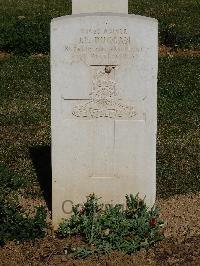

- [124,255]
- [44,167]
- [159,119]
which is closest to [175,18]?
[159,119]

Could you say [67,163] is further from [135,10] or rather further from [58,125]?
[135,10]

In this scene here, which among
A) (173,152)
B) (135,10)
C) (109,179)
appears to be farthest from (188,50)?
(109,179)

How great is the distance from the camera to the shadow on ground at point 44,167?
24.6 ft

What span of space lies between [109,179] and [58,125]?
0.71 metres

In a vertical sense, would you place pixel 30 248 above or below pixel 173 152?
below

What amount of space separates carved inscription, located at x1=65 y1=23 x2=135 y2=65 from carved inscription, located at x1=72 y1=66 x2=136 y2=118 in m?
0.11

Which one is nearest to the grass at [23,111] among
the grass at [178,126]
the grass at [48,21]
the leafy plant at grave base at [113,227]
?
the grass at [48,21]

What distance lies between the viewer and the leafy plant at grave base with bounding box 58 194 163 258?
600 centimetres

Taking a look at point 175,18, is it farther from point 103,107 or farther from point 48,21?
point 103,107

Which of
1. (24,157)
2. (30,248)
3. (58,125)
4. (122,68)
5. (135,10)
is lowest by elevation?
(30,248)

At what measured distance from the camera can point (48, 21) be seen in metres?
15.9

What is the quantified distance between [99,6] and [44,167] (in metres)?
2.79

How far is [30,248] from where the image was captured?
20.2ft

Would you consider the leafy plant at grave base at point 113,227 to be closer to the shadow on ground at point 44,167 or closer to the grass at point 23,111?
the shadow on ground at point 44,167
